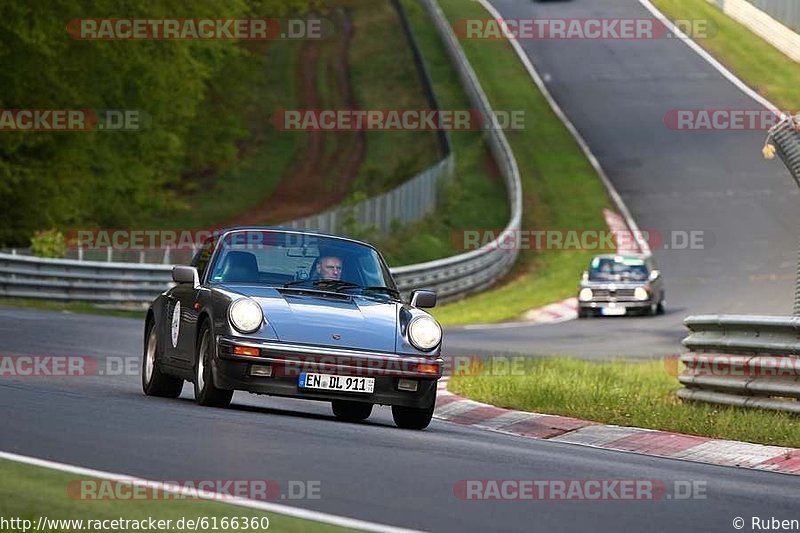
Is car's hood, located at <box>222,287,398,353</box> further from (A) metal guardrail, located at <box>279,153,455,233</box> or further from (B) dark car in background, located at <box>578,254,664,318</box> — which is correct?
(A) metal guardrail, located at <box>279,153,455,233</box>

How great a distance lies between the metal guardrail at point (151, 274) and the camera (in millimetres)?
30859

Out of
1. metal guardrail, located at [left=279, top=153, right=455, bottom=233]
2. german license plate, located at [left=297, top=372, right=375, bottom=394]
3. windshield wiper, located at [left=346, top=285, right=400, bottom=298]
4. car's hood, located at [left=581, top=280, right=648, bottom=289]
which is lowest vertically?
german license plate, located at [left=297, top=372, right=375, bottom=394]

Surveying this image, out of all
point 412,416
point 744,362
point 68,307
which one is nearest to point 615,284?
point 68,307

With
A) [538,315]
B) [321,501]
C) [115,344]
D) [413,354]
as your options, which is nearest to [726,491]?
[321,501]

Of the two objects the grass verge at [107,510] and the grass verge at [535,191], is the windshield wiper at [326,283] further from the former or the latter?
the grass verge at [535,191]

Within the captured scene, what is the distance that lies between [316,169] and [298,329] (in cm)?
5337

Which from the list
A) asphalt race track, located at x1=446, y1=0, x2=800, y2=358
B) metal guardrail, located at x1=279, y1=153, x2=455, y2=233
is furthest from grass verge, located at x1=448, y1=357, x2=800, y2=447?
metal guardrail, located at x1=279, y1=153, x2=455, y2=233

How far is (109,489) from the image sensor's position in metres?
8.10

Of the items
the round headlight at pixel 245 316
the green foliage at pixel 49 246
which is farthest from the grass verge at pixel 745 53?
the round headlight at pixel 245 316

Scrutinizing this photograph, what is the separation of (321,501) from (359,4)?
82.1m

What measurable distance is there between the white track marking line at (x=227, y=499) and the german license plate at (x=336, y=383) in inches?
152

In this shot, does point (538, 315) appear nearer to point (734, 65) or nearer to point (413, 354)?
point (413, 354)

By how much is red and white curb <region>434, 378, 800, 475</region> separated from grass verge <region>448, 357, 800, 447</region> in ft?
0.71

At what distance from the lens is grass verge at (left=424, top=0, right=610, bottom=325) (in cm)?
4031
